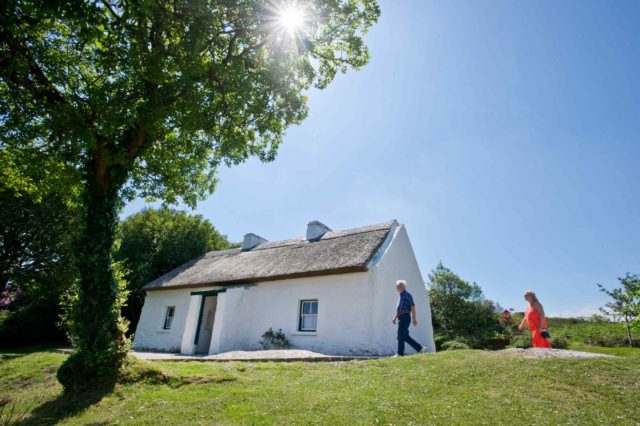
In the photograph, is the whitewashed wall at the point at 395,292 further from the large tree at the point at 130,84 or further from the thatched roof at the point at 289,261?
the large tree at the point at 130,84

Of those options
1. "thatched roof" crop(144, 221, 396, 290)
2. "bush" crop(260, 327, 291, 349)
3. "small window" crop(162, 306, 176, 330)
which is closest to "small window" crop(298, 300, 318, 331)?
"bush" crop(260, 327, 291, 349)

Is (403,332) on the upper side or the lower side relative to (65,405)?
upper

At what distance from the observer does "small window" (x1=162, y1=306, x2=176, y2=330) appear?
1876 centimetres

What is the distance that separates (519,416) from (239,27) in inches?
388

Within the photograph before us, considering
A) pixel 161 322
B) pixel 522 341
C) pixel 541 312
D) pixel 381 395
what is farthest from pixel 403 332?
pixel 161 322

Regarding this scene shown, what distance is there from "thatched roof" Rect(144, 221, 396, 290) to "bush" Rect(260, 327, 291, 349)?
227 cm

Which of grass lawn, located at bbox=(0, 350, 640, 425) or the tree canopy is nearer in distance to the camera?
grass lawn, located at bbox=(0, 350, 640, 425)

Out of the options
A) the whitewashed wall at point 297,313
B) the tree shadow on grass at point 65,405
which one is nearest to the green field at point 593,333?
the whitewashed wall at point 297,313

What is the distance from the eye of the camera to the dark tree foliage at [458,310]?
18.1 meters

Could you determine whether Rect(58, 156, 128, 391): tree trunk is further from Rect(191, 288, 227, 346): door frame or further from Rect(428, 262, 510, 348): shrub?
Rect(428, 262, 510, 348): shrub

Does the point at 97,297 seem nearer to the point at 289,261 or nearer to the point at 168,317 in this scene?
the point at 289,261

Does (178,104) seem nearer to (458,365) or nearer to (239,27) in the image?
(239,27)

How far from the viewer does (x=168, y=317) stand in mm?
19047

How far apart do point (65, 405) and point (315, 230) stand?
1330cm
